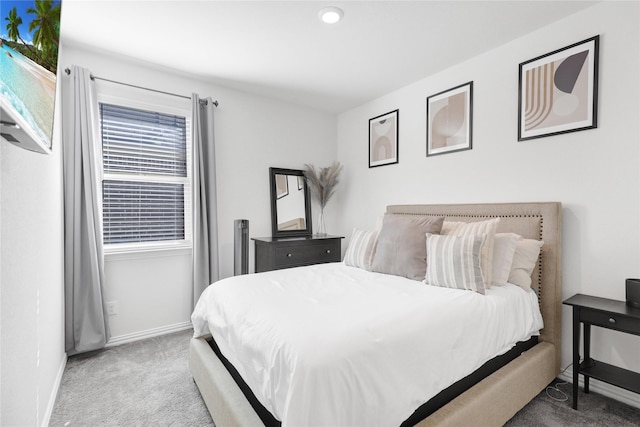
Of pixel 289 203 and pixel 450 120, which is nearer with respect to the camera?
pixel 450 120

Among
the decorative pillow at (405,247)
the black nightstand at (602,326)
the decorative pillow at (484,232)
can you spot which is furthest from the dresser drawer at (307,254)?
the black nightstand at (602,326)

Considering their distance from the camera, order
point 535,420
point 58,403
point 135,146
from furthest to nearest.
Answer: point 135,146 < point 58,403 < point 535,420

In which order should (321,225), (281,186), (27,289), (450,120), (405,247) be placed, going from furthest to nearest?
(321,225) < (281,186) < (450,120) < (405,247) < (27,289)

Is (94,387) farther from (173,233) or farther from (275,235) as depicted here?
(275,235)

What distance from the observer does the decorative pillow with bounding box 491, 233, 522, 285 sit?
6.74 feet

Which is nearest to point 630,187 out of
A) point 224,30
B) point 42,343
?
point 224,30

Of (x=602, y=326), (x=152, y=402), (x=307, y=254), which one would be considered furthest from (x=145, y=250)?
(x=602, y=326)

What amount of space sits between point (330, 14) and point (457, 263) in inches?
75.0

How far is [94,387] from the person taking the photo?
6.97ft

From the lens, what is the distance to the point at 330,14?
2141 mm

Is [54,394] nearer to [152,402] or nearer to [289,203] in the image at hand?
[152,402]

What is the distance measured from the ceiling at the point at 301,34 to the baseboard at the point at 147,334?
2558 millimetres

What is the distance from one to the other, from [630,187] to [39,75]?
3068mm

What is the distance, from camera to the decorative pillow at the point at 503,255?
6.74 ft
